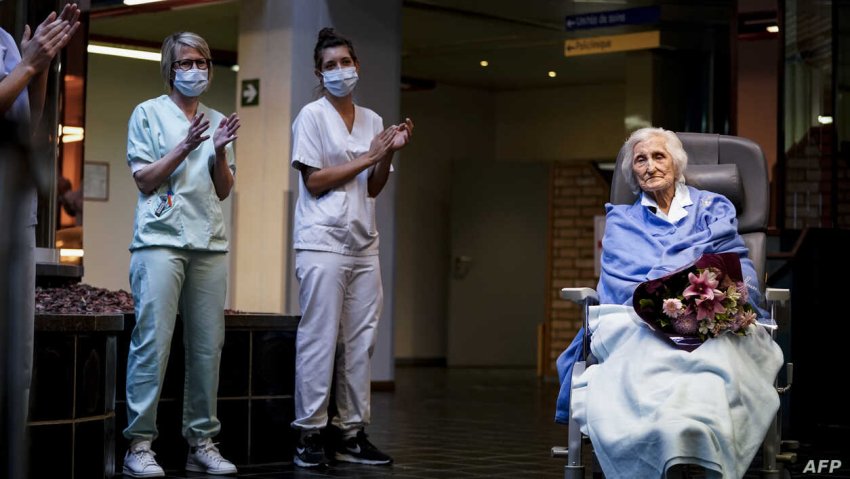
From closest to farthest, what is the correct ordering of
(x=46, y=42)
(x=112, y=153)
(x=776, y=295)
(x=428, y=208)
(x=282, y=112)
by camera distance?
(x=46, y=42) < (x=776, y=295) < (x=282, y=112) < (x=112, y=153) < (x=428, y=208)

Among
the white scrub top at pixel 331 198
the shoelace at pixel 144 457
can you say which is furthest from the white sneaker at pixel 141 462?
the white scrub top at pixel 331 198

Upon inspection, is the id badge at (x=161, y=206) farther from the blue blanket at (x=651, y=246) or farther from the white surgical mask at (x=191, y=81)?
the blue blanket at (x=651, y=246)

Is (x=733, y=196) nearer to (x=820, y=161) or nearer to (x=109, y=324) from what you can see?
(x=109, y=324)

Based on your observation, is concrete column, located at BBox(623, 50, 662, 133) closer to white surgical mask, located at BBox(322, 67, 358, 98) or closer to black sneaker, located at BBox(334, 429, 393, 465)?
white surgical mask, located at BBox(322, 67, 358, 98)

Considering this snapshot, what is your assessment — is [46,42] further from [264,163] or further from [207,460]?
[264,163]

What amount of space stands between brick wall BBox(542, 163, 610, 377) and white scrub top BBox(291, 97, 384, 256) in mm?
8379

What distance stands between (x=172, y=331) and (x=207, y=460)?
1.74ft

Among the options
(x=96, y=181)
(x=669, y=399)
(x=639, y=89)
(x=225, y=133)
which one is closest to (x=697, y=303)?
(x=669, y=399)

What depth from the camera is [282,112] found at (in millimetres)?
9555

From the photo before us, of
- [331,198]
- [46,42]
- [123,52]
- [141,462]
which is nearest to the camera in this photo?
[46,42]

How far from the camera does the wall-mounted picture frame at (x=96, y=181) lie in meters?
13.0

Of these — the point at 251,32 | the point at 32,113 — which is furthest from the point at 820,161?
the point at 32,113

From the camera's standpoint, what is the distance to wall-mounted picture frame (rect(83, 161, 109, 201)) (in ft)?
42.5

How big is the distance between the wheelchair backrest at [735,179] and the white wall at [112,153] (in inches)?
333
